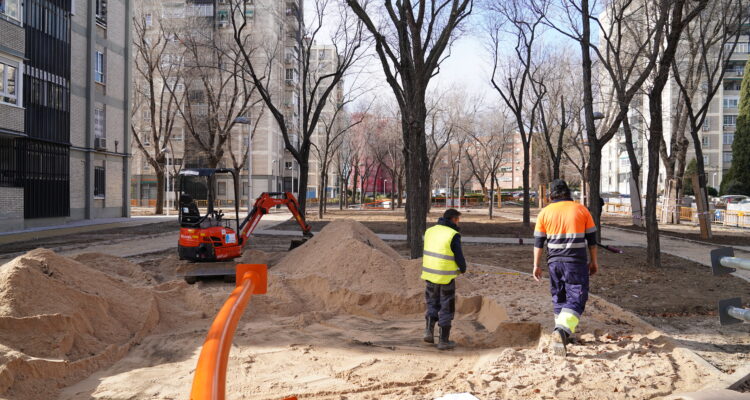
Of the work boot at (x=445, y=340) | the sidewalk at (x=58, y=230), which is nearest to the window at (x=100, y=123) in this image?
the sidewalk at (x=58, y=230)

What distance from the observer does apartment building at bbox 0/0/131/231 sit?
66.5 ft

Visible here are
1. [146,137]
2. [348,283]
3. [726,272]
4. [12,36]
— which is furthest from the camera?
[146,137]

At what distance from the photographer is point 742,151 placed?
4888cm

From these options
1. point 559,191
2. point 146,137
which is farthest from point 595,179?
point 146,137

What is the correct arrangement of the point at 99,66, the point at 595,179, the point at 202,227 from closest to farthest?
the point at 202,227
the point at 595,179
the point at 99,66

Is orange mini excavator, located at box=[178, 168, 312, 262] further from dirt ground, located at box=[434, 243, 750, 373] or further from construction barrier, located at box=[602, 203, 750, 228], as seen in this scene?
construction barrier, located at box=[602, 203, 750, 228]

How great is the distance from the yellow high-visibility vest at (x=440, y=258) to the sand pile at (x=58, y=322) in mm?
3726

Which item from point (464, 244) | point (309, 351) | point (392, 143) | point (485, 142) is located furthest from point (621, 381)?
point (392, 143)

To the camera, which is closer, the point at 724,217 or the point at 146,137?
the point at 724,217

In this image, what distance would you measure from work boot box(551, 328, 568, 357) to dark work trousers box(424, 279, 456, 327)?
49.6 inches

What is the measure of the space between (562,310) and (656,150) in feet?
27.9

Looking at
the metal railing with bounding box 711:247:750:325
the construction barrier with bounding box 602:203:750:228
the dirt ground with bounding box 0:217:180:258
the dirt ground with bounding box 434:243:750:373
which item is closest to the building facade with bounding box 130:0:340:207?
the dirt ground with bounding box 0:217:180:258

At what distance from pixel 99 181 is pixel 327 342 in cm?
2605

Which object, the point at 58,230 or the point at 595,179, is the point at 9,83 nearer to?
the point at 58,230
